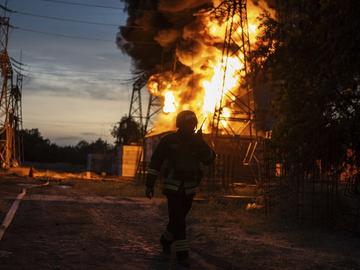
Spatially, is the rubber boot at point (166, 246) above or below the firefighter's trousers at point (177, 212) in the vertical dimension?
below

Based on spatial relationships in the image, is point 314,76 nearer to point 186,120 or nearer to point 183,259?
point 186,120

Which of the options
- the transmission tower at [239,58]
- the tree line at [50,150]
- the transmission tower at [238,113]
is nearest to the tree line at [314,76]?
the transmission tower at [239,58]

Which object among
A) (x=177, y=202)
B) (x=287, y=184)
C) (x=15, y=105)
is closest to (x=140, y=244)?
(x=177, y=202)

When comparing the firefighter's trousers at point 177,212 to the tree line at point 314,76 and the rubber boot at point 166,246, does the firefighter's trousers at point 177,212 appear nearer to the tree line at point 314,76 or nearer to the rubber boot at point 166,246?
the rubber boot at point 166,246

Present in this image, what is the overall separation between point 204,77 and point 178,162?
2294 cm

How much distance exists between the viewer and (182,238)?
7.04 meters

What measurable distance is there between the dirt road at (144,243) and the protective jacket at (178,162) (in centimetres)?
95

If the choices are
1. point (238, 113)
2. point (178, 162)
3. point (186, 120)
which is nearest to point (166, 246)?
point (178, 162)

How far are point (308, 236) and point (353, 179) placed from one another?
1.67 metres

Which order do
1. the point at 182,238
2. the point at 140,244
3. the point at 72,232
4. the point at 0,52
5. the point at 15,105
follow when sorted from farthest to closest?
the point at 15,105 < the point at 0,52 < the point at 72,232 < the point at 140,244 < the point at 182,238

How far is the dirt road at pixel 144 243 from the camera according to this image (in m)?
6.90

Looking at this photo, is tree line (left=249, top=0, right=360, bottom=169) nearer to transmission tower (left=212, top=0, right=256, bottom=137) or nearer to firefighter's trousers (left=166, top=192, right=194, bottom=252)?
transmission tower (left=212, top=0, right=256, bottom=137)

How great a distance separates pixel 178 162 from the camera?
728 cm

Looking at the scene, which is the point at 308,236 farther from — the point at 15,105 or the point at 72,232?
the point at 15,105
